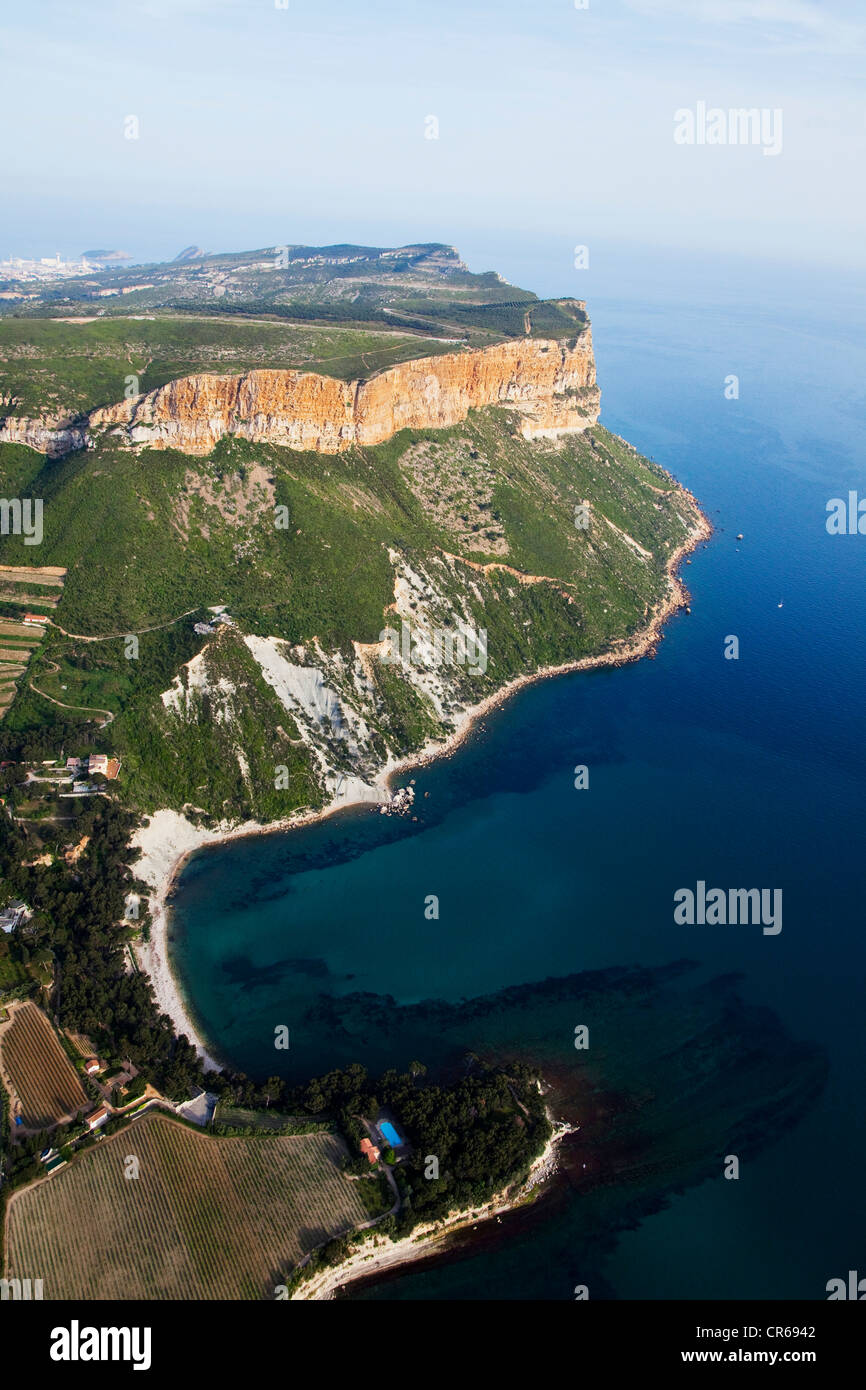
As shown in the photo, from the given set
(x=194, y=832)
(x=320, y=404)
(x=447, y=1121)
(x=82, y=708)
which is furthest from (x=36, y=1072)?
(x=320, y=404)

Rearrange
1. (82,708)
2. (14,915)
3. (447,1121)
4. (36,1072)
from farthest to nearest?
(82,708)
(14,915)
(36,1072)
(447,1121)

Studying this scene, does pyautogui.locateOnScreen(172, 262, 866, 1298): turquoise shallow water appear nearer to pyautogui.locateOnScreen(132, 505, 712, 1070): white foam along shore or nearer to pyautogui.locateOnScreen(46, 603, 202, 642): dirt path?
pyautogui.locateOnScreen(132, 505, 712, 1070): white foam along shore

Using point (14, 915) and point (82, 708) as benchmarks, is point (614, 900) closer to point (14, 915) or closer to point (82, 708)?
point (14, 915)

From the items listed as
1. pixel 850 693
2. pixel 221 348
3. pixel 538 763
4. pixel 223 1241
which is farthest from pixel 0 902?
pixel 850 693

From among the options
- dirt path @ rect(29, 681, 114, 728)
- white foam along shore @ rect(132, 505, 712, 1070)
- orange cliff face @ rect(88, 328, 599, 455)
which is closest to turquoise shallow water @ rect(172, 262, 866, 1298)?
white foam along shore @ rect(132, 505, 712, 1070)

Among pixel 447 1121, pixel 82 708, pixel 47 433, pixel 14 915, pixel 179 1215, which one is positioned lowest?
pixel 179 1215

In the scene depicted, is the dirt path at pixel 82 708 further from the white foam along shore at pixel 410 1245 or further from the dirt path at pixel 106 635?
the white foam along shore at pixel 410 1245

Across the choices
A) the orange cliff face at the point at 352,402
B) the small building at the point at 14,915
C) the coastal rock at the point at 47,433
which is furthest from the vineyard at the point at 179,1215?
the coastal rock at the point at 47,433
